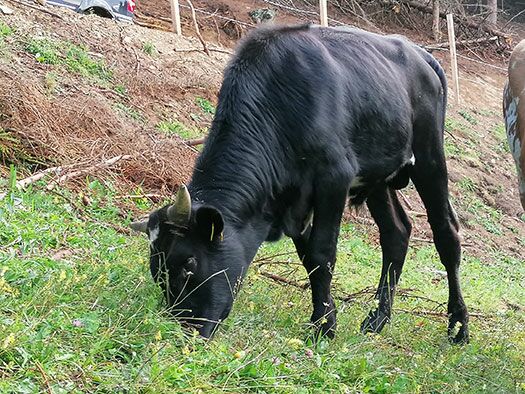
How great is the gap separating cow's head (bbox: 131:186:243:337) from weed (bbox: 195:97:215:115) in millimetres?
8025

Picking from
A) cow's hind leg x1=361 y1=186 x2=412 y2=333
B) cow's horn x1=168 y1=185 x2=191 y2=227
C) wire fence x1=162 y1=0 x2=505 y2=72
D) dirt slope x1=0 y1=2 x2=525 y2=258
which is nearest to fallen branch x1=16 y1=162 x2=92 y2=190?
dirt slope x1=0 y1=2 x2=525 y2=258

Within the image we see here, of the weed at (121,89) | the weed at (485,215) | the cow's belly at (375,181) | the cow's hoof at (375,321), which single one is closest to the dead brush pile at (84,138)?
the weed at (121,89)

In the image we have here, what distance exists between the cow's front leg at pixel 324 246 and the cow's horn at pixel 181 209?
1126 millimetres

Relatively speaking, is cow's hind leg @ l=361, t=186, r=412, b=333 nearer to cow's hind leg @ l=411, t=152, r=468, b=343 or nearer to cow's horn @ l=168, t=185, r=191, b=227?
cow's hind leg @ l=411, t=152, r=468, b=343

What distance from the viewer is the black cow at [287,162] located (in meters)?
5.44

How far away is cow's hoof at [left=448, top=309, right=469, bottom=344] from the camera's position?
7070 mm

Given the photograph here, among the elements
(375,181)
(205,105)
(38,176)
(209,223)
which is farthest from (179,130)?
(209,223)

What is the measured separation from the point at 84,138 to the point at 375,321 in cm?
428

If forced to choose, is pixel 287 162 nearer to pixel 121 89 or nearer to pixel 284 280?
pixel 284 280

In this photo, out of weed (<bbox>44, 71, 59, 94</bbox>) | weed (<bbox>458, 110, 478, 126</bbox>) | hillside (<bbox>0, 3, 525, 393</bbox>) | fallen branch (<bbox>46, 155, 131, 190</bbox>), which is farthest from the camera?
weed (<bbox>458, 110, 478, 126</bbox>)

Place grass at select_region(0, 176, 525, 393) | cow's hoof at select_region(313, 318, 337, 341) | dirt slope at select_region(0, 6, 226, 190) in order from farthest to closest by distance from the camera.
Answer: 1. dirt slope at select_region(0, 6, 226, 190)
2. cow's hoof at select_region(313, 318, 337, 341)
3. grass at select_region(0, 176, 525, 393)

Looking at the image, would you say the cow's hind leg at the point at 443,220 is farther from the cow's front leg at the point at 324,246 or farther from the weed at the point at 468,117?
the weed at the point at 468,117

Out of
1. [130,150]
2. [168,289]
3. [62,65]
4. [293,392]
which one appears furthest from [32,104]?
[293,392]

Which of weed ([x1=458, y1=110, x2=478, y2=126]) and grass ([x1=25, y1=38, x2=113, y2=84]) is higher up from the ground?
grass ([x1=25, y1=38, x2=113, y2=84])
